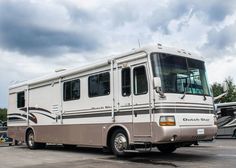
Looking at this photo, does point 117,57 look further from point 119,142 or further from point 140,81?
point 119,142

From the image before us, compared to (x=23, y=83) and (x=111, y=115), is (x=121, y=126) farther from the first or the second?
(x=23, y=83)

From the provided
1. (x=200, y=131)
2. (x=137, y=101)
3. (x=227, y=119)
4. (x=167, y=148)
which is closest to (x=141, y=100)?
(x=137, y=101)

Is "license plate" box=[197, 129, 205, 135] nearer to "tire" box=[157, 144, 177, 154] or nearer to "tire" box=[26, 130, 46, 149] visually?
"tire" box=[157, 144, 177, 154]

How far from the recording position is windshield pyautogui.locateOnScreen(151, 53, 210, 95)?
444 inches

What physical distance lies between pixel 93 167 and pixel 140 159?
205cm

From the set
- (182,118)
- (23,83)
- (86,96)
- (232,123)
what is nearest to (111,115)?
(86,96)

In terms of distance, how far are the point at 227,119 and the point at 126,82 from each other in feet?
57.3

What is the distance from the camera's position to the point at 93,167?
Result: 1046cm

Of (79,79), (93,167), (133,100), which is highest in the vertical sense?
(79,79)

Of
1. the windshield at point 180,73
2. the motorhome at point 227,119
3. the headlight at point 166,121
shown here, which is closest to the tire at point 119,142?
the headlight at point 166,121

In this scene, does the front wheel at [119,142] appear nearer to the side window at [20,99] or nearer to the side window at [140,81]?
the side window at [140,81]

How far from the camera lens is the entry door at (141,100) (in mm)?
11336

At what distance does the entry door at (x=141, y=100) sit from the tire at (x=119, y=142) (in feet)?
1.88

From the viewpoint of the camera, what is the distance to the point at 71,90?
14.9m
